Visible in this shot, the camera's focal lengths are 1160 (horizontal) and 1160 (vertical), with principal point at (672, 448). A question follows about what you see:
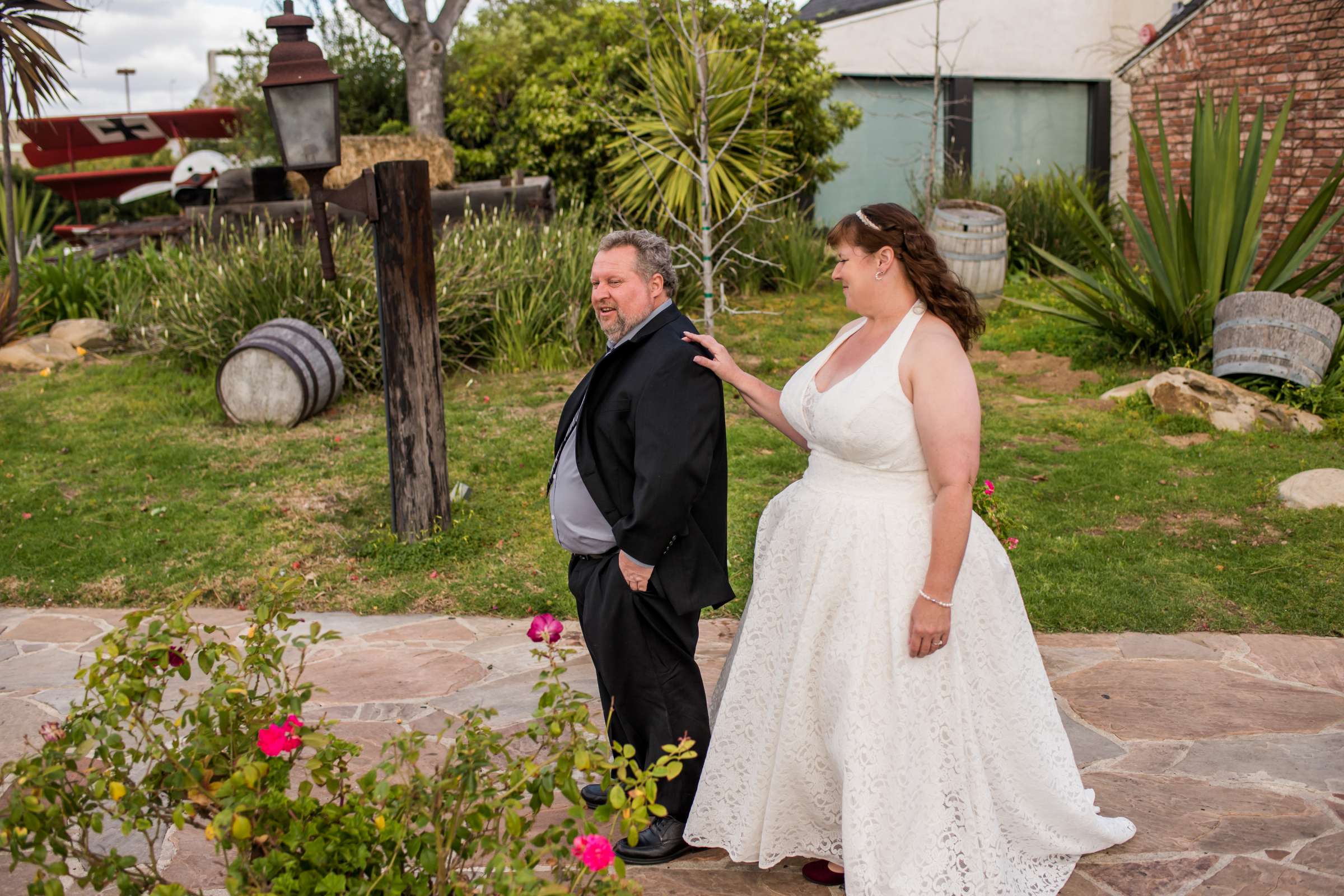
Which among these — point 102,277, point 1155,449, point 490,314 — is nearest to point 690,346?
point 1155,449

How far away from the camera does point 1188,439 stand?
7.95 m

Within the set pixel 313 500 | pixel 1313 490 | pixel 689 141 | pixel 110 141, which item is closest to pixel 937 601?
pixel 1313 490

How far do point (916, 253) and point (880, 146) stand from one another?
1498cm

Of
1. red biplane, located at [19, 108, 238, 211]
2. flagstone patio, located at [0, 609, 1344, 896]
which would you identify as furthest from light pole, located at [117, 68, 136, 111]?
flagstone patio, located at [0, 609, 1344, 896]

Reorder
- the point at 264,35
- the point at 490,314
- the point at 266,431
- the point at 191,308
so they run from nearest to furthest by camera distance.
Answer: the point at 266,431 → the point at 191,308 → the point at 490,314 → the point at 264,35

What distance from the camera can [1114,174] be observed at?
17.4 m

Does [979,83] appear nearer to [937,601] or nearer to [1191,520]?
[1191,520]

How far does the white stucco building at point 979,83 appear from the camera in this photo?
16719 millimetres

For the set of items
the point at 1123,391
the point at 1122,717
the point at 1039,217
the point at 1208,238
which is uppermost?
the point at 1039,217

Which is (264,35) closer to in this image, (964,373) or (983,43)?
(983,43)

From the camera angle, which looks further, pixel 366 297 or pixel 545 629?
pixel 366 297

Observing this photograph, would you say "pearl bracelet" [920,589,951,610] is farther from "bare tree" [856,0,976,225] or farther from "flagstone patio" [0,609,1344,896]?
"bare tree" [856,0,976,225]

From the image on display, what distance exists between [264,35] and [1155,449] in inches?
647

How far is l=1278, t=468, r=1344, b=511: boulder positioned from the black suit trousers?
4579mm
